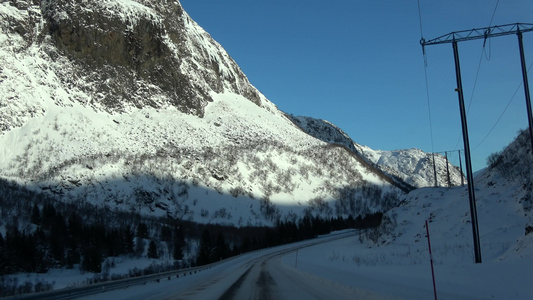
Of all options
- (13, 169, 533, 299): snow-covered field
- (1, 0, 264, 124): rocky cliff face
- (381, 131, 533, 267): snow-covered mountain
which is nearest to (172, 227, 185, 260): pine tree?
(13, 169, 533, 299): snow-covered field

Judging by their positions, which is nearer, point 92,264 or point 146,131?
point 92,264

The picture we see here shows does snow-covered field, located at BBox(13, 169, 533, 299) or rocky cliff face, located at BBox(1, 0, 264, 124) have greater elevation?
rocky cliff face, located at BBox(1, 0, 264, 124)

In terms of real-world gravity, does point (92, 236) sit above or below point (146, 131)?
below

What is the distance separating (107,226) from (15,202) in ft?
55.4

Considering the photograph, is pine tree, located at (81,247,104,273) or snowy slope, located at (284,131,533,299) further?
pine tree, located at (81,247,104,273)

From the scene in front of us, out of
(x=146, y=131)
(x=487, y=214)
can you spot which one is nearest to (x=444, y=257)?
(x=487, y=214)

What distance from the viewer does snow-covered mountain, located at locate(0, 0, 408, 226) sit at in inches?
4409

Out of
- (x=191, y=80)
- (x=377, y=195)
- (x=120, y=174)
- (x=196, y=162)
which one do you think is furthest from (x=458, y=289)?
(x=191, y=80)

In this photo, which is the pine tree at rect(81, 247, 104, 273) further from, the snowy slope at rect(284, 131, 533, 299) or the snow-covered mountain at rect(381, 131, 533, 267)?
the snow-covered mountain at rect(381, 131, 533, 267)

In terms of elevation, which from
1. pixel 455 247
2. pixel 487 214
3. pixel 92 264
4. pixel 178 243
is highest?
pixel 487 214

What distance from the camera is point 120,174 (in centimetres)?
11038

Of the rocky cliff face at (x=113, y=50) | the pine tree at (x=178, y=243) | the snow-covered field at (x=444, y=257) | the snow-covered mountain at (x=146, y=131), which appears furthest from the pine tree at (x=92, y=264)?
the rocky cliff face at (x=113, y=50)

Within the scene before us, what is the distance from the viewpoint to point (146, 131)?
135625 millimetres

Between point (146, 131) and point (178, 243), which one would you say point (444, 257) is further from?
point (146, 131)
